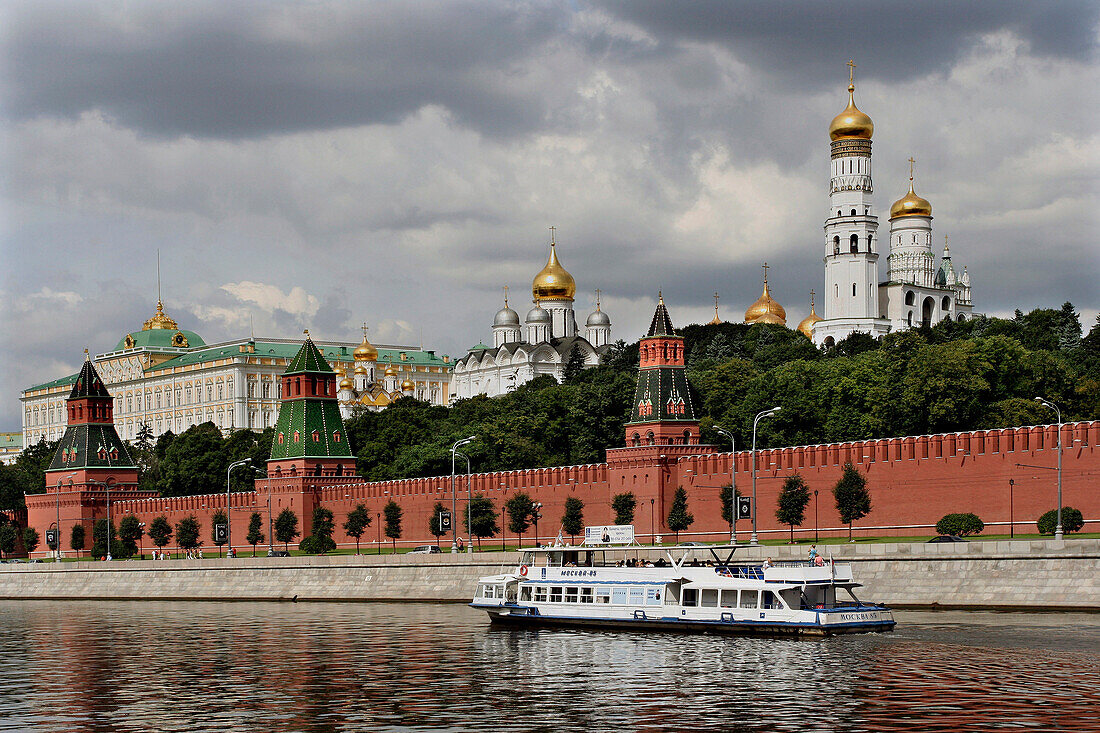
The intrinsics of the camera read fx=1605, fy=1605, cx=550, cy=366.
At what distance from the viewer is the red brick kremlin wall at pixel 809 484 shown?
4884 centimetres

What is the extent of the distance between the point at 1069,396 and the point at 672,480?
728 inches

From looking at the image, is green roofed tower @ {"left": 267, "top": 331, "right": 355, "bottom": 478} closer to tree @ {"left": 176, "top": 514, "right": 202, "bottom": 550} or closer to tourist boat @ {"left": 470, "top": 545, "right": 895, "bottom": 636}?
tree @ {"left": 176, "top": 514, "right": 202, "bottom": 550}

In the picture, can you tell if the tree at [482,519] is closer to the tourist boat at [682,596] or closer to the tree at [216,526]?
the tree at [216,526]

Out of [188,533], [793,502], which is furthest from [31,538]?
[793,502]

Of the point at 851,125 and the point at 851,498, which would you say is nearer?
the point at 851,498

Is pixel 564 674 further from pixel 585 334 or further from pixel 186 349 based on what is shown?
pixel 186 349

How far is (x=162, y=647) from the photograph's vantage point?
1511 inches

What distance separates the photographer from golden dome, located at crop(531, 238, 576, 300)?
141250mm

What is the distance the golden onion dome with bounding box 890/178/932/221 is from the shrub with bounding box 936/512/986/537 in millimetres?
77519

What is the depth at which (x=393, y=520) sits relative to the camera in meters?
68.9

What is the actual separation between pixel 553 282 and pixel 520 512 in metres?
80.3

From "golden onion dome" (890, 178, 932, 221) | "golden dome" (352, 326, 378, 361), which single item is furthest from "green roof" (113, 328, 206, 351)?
"golden onion dome" (890, 178, 932, 221)

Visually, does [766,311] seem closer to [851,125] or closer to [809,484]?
[851,125]

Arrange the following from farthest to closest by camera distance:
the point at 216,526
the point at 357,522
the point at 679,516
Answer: the point at 216,526
the point at 357,522
the point at 679,516
